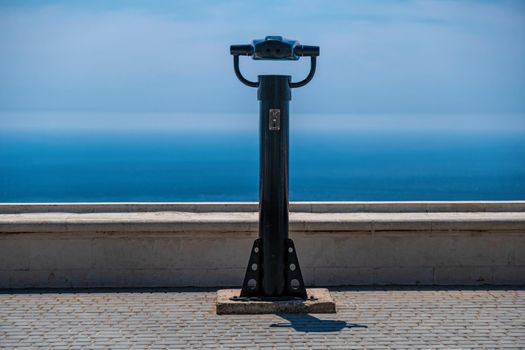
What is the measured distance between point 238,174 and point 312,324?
389 feet

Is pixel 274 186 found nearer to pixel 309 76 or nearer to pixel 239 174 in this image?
pixel 309 76

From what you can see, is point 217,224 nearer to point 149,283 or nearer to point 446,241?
point 149,283

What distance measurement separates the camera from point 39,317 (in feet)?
25.0

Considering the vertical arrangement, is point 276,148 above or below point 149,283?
above

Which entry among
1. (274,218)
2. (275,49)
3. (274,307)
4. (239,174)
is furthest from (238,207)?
(239,174)

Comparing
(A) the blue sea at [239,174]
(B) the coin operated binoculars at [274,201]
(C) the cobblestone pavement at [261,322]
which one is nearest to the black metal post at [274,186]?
(B) the coin operated binoculars at [274,201]

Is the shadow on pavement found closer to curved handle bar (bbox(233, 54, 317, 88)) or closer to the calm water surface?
curved handle bar (bbox(233, 54, 317, 88))

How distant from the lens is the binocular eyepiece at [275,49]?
7.90 m

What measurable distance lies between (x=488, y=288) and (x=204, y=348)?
9.56 feet

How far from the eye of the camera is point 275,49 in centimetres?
Answer: 791

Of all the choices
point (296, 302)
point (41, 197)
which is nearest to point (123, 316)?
point (296, 302)

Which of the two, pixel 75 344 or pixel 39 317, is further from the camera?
pixel 39 317

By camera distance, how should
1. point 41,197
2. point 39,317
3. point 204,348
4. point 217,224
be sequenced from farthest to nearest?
point 41,197
point 217,224
point 39,317
point 204,348

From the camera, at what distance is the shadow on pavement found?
24.0 feet
